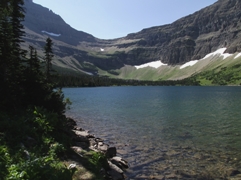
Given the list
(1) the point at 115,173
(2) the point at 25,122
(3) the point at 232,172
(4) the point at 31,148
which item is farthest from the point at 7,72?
(3) the point at 232,172

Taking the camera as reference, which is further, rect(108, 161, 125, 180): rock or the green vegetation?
rect(108, 161, 125, 180): rock

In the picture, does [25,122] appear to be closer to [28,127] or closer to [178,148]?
[28,127]

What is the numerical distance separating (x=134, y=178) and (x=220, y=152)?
38.8ft

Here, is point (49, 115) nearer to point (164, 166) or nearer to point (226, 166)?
point (164, 166)

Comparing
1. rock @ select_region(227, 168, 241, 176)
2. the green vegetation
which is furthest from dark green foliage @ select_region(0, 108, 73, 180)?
rock @ select_region(227, 168, 241, 176)

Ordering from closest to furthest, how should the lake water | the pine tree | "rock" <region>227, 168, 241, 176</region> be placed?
"rock" <region>227, 168, 241, 176</region>, the lake water, the pine tree

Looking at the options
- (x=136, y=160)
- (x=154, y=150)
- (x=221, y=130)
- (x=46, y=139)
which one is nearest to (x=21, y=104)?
(x=46, y=139)

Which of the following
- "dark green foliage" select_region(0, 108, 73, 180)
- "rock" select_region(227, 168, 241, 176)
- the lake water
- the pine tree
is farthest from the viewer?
the pine tree

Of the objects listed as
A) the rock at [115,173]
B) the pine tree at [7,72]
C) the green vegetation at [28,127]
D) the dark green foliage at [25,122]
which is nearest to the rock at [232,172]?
the rock at [115,173]

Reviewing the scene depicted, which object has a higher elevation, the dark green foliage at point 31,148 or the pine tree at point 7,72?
the pine tree at point 7,72

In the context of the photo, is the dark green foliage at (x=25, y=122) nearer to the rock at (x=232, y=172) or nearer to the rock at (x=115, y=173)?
the rock at (x=115, y=173)

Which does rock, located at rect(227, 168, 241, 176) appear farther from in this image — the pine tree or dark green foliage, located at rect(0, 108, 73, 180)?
the pine tree

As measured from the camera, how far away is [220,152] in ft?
80.2

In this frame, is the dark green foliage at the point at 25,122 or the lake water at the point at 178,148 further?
the lake water at the point at 178,148
